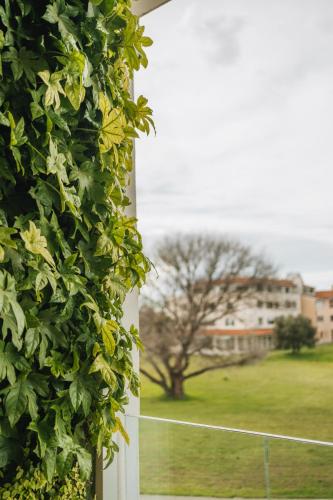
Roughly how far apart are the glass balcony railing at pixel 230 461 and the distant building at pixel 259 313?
3.37m

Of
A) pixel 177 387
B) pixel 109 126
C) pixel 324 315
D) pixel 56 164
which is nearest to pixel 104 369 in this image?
pixel 56 164

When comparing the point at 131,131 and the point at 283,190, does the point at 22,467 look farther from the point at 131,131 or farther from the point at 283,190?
the point at 283,190

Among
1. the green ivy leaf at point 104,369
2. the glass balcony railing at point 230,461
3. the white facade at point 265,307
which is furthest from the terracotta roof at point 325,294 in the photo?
the green ivy leaf at point 104,369

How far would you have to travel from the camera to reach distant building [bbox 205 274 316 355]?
563cm

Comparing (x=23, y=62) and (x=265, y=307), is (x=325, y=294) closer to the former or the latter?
(x=265, y=307)

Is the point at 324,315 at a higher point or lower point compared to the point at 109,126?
lower

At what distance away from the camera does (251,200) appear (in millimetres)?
6113

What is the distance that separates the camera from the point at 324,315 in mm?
5492

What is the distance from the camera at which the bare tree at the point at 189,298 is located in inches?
223

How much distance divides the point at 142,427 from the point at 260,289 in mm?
3887

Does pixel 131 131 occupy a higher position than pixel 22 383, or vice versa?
pixel 131 131

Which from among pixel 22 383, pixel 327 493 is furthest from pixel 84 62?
pixel 327 493

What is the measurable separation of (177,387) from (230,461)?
3825 millimetres

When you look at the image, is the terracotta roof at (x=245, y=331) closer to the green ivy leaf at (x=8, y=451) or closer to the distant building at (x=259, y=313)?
the distant building at (x=259, y=313)
